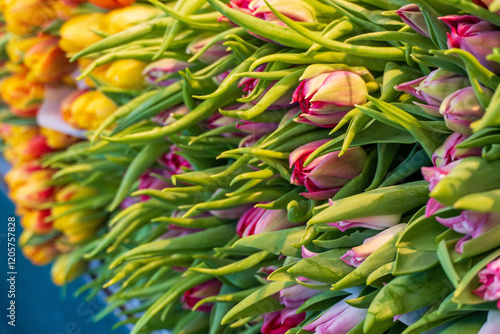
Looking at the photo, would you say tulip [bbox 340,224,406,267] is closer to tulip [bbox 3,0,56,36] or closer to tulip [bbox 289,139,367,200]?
tulip [bbox 289,139,367,200]

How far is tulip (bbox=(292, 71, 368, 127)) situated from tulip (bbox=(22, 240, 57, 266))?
85 cm

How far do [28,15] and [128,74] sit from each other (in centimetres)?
36

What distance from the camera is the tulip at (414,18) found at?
0.35 metres

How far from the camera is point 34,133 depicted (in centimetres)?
113

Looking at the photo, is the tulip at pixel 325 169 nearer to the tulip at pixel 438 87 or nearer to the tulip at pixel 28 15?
the tulip at pixel 438 87

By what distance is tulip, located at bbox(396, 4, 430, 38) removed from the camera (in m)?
0.35

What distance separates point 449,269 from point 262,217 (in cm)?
24

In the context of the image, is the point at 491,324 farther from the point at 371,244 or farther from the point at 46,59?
the point at 46,59

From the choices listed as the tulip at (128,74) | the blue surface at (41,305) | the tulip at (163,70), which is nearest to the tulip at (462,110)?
the tulip at (163,70)

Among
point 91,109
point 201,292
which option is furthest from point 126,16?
point 201,292

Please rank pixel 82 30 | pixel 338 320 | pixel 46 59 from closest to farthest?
pixel 338 320 < pixel 82 30 < pixel 46 59

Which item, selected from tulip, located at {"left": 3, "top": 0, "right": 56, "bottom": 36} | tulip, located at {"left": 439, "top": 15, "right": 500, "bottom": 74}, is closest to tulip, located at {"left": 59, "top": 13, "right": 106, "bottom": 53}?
tulip, located at {"left": 3, "top": 0, "right": 56, "bottom": 36}

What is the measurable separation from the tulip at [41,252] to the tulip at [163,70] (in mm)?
599

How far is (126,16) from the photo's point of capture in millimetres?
755
